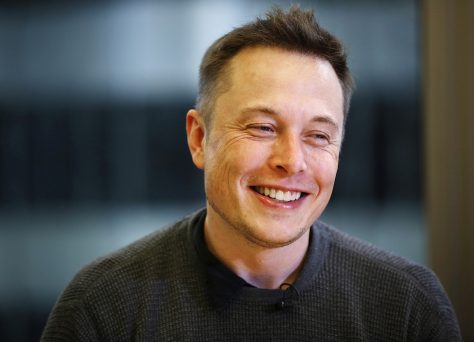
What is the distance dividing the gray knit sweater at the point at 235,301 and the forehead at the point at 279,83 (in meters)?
0.38

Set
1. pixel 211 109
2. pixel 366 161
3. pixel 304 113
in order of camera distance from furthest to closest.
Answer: pixel 366 161 → pixel 211 109 → pixel 304 113

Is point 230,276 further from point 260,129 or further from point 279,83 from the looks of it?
point 279,83

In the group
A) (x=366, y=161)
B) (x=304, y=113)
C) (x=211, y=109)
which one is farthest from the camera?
(x=366, y=161)

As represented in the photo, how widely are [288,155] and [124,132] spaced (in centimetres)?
132

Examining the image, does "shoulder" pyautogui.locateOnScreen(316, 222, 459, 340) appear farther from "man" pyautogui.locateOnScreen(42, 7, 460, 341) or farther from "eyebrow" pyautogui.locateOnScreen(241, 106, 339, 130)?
"eyebrow" pyautogui.locateOnScreen(241, 106, 339, 130)

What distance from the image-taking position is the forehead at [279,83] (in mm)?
1342

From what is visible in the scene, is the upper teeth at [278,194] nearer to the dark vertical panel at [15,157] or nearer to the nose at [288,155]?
the nose at [288,155]

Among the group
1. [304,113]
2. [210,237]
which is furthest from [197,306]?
[304,113]

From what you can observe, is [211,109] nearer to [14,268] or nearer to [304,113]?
[304,113]

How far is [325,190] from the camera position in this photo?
141 centimetres

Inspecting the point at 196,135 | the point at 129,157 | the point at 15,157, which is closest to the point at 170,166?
the point at 129,157

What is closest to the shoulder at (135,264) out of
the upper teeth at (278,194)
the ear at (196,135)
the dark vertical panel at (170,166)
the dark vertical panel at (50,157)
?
the ear at (196,135)

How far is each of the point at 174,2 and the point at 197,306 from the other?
1.45 m

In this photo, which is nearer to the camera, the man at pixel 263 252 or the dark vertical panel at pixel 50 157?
the man at pixel 263 252
